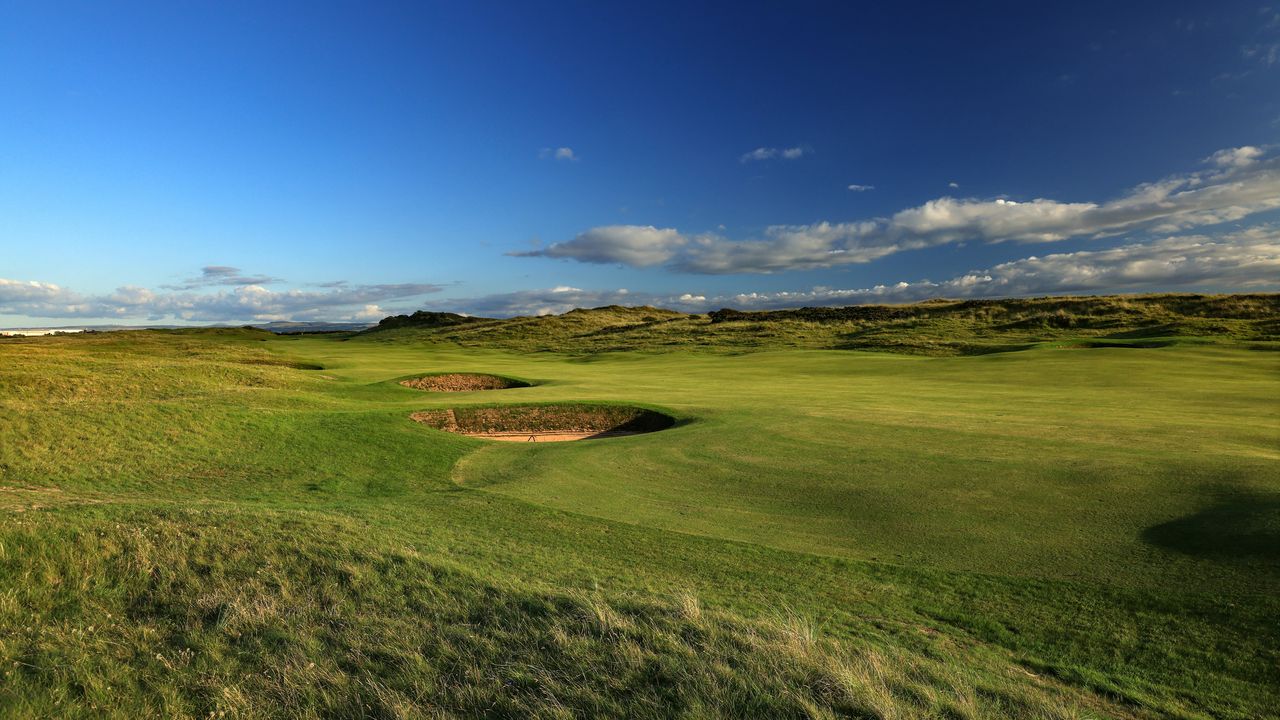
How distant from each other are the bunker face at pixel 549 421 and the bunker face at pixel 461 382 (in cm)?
1153

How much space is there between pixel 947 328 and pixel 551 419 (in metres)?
69.5

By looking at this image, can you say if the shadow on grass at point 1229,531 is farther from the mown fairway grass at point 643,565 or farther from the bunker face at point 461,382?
the bunker face at point 461,382

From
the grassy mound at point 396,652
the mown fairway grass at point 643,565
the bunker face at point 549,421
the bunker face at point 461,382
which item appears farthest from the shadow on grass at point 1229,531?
the bunker face at point 461,382

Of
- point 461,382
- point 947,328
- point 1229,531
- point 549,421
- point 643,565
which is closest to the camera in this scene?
point 643,565

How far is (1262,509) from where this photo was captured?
35.3 ft

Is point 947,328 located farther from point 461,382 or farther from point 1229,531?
point 1229,531

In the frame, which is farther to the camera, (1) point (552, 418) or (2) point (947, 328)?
(2) point (947, 328)

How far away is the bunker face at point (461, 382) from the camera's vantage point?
38250 mm

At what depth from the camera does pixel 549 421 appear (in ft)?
86.7

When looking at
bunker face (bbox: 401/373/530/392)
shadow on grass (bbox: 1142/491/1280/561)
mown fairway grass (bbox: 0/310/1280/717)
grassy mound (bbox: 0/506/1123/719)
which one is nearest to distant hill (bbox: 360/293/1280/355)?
bunker face (bbox: 401/373/530/392)

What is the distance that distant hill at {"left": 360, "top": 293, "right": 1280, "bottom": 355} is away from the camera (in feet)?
201

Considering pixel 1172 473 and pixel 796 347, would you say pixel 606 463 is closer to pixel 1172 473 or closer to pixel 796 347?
pixel 1172 473

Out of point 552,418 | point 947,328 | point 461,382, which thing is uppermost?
point 947,328

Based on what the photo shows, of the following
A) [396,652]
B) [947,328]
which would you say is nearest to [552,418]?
[396,652]
